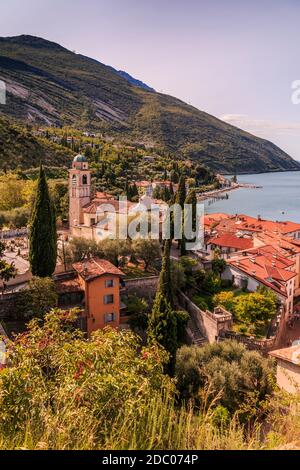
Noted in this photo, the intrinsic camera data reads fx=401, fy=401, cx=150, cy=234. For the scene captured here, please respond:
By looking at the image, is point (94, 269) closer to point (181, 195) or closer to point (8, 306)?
point (8, 306)

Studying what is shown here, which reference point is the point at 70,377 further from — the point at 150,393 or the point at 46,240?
the point at 46,240

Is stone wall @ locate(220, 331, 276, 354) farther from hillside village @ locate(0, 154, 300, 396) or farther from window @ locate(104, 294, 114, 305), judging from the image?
window @ locate(104, 294, 114, 305)

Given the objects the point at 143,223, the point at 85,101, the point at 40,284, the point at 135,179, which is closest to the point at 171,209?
the point at 143,223

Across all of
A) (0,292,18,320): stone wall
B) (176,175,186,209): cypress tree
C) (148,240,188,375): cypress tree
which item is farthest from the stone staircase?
(176,175,186,209): cypress tree

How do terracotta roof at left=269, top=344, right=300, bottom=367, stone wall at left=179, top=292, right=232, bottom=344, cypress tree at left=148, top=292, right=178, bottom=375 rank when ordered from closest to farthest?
terracotta roof at left=269, top=344, right=300, bottom=367, cypress tree at left=148, top=292, right=178, bottom=375, stone wall at left=179, top=292, right=232, bottom=344

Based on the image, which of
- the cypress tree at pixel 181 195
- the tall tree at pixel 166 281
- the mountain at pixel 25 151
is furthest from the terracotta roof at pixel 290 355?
the mountain at pixel 25 151

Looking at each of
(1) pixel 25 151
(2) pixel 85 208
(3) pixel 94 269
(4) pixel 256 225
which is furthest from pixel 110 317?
(1) pixel 25 151
